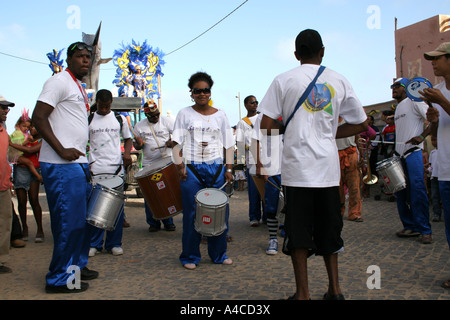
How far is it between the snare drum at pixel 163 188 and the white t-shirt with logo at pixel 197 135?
100 cm

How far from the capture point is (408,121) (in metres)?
5.96

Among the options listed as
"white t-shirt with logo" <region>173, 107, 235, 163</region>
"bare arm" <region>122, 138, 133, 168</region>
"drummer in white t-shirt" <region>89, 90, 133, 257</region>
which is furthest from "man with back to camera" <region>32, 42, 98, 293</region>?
"bare arm" <region>122, 138, 133, 168</region>

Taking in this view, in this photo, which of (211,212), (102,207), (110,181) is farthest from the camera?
(110,181)

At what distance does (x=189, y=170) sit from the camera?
16.5 ft

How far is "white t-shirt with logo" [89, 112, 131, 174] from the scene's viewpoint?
6.05m

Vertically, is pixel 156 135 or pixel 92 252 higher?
pixel 156 135

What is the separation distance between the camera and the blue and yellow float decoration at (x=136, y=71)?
1662 centimetres

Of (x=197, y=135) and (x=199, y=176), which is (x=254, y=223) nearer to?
(x=199, y=176)

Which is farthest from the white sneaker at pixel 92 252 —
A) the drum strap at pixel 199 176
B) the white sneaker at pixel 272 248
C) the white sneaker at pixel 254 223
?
the white sneaker at pixel 254 223

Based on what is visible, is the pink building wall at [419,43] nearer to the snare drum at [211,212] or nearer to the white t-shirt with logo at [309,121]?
the snare drum at [211,212]

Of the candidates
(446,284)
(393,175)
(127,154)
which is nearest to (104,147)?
(127,154)

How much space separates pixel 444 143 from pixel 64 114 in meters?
3.48

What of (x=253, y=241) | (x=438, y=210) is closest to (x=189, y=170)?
(x=253, y=241)

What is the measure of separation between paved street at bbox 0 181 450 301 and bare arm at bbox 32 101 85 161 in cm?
129
